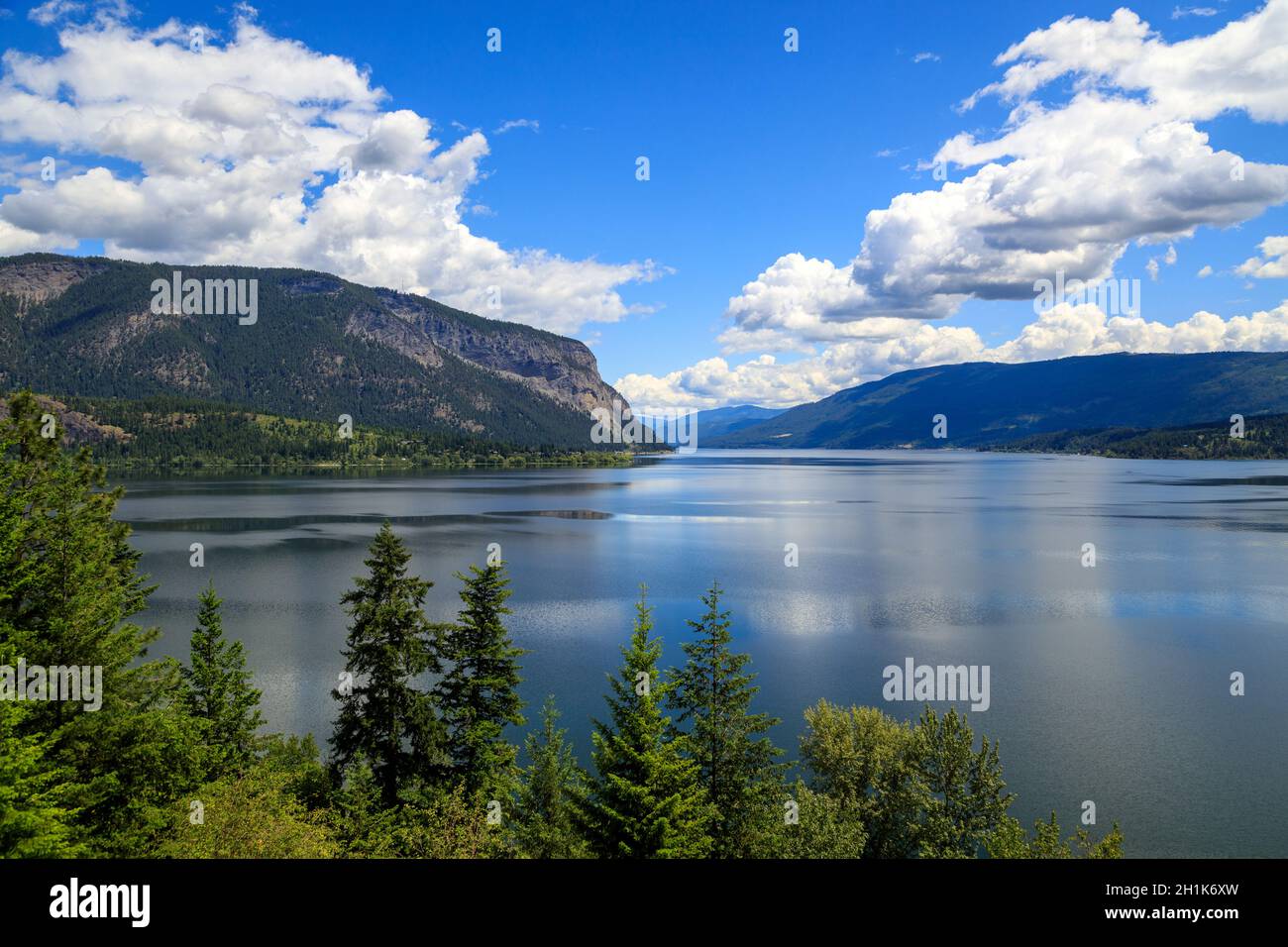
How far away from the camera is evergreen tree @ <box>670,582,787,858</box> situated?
26469mm

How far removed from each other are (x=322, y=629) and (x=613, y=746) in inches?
1963

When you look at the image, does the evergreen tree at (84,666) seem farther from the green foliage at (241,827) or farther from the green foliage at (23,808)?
the green foliage at (23,808)

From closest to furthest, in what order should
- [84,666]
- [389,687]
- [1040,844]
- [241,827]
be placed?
[84,666]
[241,827]
[1040,844]
[389,687]

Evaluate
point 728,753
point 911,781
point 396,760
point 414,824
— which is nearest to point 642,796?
point 728,753

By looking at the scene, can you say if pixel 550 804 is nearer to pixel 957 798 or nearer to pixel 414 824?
pixel 414 824

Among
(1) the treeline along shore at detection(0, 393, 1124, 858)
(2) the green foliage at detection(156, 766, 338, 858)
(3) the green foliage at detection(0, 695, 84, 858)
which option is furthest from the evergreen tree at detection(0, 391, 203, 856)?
(3) the green foliage at detection(0, 695, 84, 858)

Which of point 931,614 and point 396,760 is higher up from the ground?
point 396,760

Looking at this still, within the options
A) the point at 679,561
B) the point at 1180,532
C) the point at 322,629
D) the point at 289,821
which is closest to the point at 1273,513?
the point at 1180,532

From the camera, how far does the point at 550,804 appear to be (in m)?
30.9

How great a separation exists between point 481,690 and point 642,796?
11716 millimetres

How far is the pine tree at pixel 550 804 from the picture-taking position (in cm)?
2394

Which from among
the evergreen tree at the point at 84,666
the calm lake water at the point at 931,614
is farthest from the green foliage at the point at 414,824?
the calm lake water at the point at 931,614
